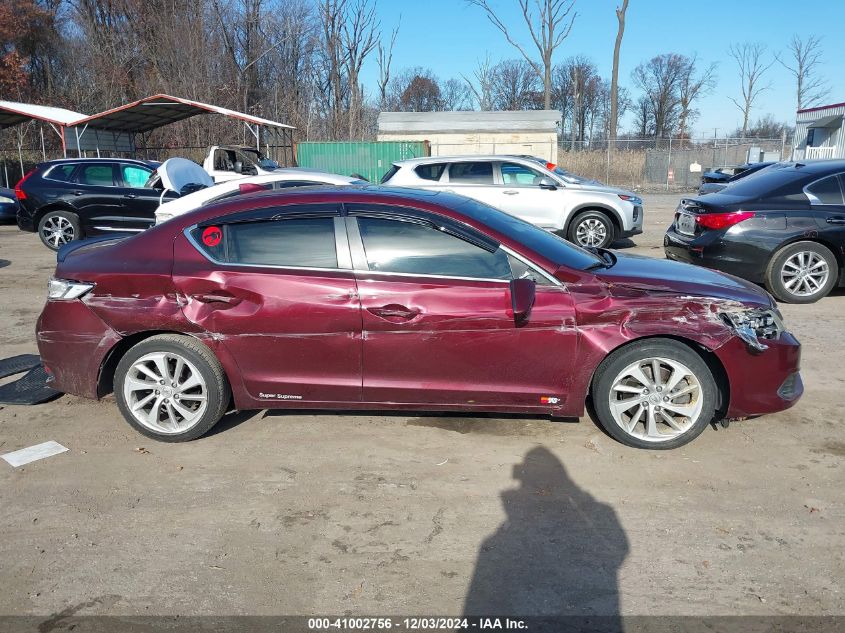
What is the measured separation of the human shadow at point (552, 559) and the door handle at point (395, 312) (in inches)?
46.0

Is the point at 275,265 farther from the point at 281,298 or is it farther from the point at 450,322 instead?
the point at 450,322

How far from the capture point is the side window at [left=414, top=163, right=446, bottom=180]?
12.5 m

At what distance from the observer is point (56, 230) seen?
12859 mm

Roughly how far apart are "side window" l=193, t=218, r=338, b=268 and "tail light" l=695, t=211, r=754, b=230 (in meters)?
5.52

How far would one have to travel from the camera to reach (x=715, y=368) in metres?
4.36

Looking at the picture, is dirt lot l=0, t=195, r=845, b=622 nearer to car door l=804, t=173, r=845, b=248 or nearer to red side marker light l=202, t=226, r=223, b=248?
red side marker light l=202, t=226, r=223, b=248

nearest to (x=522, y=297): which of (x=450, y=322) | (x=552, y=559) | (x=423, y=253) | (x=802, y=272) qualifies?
(x=450, y=322)

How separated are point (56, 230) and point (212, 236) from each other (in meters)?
10.0

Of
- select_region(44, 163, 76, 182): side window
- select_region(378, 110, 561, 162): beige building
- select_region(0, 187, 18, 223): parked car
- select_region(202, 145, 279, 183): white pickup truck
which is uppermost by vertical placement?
select_region(378, 110, 561, 162): beige building


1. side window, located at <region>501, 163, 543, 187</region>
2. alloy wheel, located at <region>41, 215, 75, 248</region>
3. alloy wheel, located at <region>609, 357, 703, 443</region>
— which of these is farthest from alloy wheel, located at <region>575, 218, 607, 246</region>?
alloy wheel, located at <region>41, 215, 75, 248</region>

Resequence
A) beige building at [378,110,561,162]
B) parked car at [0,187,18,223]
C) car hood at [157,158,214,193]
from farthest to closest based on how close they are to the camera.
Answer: beige building at [378,110,561,162], parked car at [0,187,18,223], car hood at [157,158,214,193]

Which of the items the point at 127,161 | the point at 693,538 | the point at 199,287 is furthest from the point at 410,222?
the point at 127,161

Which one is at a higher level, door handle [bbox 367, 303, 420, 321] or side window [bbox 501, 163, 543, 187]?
side window [bbox 501, 163, 543, 187]

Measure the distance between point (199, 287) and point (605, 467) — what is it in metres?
2.77
